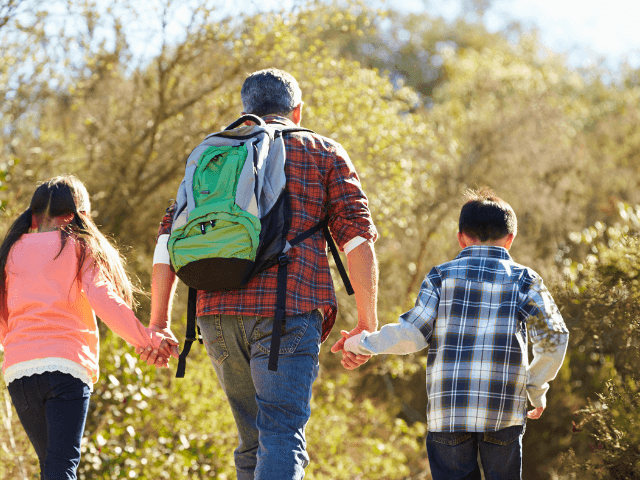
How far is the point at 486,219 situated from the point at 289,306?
3.10 feet

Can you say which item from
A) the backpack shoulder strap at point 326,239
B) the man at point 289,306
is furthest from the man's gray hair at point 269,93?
the backpack shoulder strap at point 326,239

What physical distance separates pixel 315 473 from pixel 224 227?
5349 millimetres

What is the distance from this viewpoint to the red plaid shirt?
7.51 ft

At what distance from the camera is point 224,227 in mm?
2258

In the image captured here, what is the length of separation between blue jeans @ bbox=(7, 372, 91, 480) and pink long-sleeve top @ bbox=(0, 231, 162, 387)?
1.6 inches

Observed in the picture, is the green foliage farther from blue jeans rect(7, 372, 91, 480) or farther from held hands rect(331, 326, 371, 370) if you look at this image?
blue jeans rect(7, 372, 91, 480)

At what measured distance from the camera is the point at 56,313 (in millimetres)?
2684

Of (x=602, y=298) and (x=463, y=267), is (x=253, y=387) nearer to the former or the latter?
(x=463, y=267)

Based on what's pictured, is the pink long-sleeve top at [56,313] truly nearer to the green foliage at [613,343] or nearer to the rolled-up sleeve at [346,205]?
the rolled-up sleeve at [346,205]

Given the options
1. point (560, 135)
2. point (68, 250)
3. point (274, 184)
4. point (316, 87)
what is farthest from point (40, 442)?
point (560, 135)

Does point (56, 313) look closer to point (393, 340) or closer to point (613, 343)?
point (393, 340)

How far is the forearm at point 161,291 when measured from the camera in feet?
8.74

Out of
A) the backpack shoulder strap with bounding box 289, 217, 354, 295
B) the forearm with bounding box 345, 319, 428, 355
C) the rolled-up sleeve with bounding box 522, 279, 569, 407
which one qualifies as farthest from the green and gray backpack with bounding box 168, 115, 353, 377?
the rolled-up sleeve with bounding box 522, 279, 569, 407

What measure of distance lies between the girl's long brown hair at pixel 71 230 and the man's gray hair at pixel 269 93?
86 centimetres
